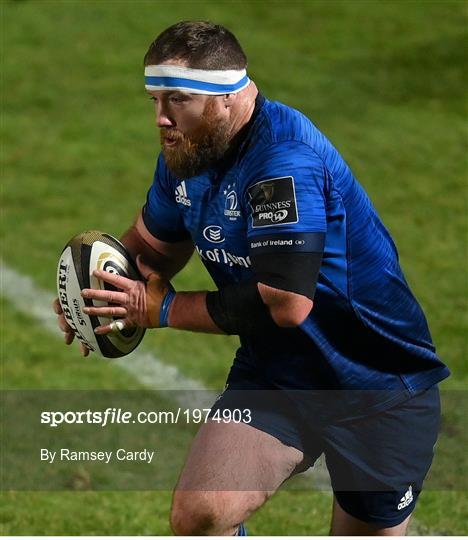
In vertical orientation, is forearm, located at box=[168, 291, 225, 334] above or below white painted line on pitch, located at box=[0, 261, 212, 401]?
above

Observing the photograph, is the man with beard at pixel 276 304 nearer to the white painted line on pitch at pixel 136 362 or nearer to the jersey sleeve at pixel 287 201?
the jersey sleeve at pixel 287 201

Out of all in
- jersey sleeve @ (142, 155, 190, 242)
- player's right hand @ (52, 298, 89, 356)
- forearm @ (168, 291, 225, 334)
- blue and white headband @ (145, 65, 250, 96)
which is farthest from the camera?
player's right hand @ (52, 298, 89, 356)

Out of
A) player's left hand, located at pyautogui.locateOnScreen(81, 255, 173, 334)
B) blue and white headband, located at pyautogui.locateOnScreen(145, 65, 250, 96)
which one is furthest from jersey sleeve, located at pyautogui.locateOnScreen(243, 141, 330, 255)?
player's left hand, located at pyautogui.locateOnScreen(81, 255, 173, 334)

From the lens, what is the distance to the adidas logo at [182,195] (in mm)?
5574

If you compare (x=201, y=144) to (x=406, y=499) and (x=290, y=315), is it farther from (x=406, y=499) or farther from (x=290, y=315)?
(x=406, y=499)

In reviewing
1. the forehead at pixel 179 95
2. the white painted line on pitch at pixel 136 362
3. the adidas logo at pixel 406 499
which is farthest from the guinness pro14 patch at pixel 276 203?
the white painted line on pitch at pixel 136 362

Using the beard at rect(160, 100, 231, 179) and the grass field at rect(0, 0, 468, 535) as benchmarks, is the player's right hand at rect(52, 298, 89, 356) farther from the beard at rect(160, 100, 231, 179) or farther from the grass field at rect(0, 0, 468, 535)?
the grass field at rect(0, 0, 468, 535)

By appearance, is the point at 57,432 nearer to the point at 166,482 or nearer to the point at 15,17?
the point at 166,482

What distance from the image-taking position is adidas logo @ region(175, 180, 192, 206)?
18.3 feet

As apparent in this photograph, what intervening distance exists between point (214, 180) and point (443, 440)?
352 centimetres

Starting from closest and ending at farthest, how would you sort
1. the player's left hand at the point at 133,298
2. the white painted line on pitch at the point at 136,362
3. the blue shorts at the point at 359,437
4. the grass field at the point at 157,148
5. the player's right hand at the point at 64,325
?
the player's left hand at the point at 133,298
the blue shorts at the point at 359,437
the player's right hand at the point at 64,325
the grass field at the point at 157,148
the white painted line on pitch at the point at 136,362

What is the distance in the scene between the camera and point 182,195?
561 centimetres

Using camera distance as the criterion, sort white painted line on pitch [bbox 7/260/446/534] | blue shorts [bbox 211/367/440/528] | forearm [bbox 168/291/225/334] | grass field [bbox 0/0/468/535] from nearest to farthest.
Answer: forearm [bbox 168/291/225/334]
blue shorts [bbox 211/367/440/528]
grass field [bbox 0/0/468/535]
white painted line on pitch [bbox 7/260/446/534]

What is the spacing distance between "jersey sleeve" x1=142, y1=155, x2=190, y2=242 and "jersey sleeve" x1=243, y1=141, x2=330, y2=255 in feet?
2.15
